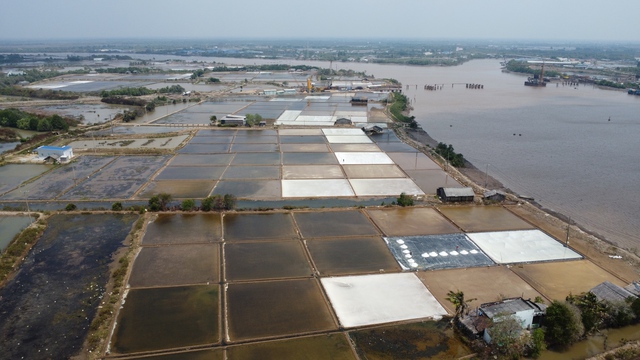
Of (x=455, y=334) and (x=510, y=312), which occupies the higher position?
(x=510, y=312)

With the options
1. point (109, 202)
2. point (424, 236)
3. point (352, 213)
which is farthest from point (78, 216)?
point (424, 236)

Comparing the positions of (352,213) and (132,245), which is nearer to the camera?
(132,245)

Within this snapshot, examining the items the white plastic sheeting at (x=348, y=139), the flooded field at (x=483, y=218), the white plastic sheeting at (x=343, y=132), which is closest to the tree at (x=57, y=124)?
the white plastic sheeting at (x=343, y=132)

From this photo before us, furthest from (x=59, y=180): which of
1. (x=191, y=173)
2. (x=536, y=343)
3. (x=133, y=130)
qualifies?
(x=536, y=343)

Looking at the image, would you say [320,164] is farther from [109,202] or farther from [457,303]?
[457,303]

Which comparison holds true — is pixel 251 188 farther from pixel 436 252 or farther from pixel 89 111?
pixel 89 111

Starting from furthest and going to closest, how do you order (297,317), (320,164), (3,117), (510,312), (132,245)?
(3,117) → (320,164) → (132,245) → (297,317) → (510,312)

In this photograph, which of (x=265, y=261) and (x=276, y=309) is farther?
(x=265, y=261)
